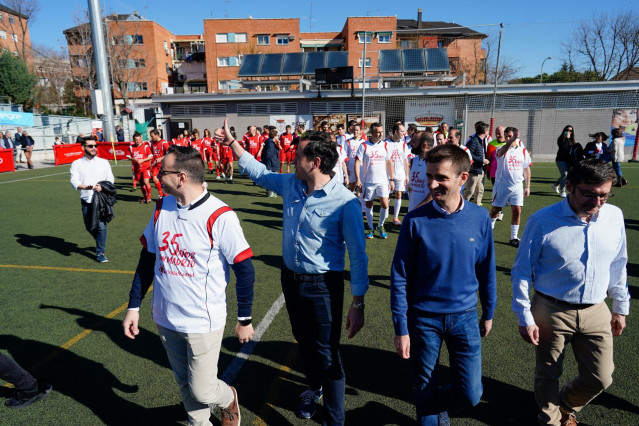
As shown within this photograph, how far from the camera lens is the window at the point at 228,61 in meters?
52.4

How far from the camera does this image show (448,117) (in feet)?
81.6

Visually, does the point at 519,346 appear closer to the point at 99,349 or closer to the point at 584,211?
the point at 584,211

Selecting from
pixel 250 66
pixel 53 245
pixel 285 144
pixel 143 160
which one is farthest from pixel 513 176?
pixel 250 66

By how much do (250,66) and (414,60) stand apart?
1221cm

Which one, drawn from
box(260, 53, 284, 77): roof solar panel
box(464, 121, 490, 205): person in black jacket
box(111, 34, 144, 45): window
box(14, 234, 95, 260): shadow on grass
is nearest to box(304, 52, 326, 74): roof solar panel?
box(260, 53, 284, 77): roof solar panel

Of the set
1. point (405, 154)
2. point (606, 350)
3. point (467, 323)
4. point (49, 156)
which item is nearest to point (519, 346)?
point (606, 350)

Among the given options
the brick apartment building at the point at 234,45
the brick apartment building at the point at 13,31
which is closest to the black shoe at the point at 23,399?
the brick apartment building at the point at 234,45

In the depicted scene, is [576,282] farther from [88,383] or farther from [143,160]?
[143,160]

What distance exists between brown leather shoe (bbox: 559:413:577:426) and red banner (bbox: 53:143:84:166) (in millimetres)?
26210

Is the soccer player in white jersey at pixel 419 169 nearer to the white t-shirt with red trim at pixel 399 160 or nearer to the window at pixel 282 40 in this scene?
the white t-shirt with red trim at pixel 399 160

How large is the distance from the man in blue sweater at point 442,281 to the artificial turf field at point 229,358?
0.80 meters

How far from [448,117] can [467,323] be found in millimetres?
24473

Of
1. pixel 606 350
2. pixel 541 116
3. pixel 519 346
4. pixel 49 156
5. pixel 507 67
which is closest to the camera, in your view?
pixel 606 350

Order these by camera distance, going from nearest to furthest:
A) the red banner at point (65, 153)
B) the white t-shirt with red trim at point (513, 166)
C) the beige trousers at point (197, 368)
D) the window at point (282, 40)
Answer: the beige trousers at point (197, 368), the white t-shirt with red trim at point (513, 166), the red banner at point (65, 153), the window at point (282, 40)
